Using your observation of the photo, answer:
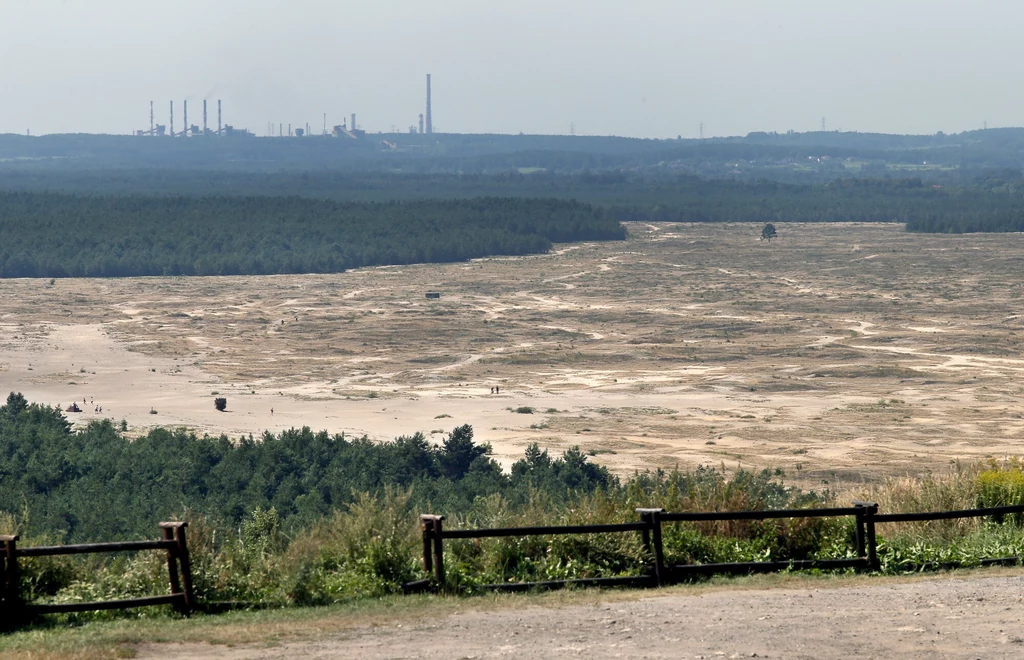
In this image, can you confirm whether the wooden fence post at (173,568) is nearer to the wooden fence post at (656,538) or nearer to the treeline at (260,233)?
the wooden fence post at (656,538)

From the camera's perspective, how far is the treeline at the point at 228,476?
102ft

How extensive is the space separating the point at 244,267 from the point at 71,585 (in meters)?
107

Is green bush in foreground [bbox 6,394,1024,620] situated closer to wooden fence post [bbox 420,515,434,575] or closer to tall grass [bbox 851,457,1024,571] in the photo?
tall grass [bbox 851,457,1024,571]

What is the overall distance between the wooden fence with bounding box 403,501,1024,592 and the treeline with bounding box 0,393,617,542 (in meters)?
14.1

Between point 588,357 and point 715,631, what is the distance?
5521cm

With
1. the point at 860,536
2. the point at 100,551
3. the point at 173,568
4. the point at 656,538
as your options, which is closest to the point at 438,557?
the point at 656,538

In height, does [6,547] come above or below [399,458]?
above

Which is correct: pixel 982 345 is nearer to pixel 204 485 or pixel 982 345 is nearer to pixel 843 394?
pixel 843 394

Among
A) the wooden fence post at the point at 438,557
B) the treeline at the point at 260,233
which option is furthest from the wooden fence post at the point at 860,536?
the treeline at the point at 260,233

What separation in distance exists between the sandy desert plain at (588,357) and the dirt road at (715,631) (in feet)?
52.2

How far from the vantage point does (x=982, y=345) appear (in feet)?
227

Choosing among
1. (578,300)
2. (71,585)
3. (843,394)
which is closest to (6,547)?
(71,585)

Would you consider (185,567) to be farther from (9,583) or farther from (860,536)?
(860,536)

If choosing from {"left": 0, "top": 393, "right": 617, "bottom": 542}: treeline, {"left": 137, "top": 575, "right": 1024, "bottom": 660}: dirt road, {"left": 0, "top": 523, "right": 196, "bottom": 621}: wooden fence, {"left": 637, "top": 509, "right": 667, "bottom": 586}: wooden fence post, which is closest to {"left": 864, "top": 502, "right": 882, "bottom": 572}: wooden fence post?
{"left": 137, "top": 575, "right": 1024, "bottom": 660}: dirt road
